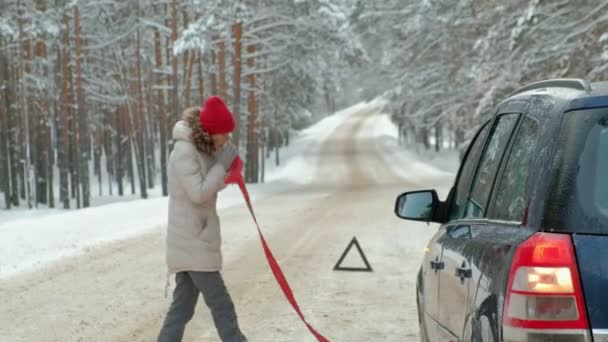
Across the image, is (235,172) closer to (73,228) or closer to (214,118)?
(214,118)

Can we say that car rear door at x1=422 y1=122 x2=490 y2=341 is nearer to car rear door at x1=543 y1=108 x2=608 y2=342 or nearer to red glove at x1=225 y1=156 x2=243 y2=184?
car rear door at x1=543 y1=108 x2=608 y2=342

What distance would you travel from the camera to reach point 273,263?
6.66 metres

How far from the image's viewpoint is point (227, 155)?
609 centimetres

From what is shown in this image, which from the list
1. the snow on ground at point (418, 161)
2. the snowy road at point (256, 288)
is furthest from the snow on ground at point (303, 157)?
the snowy road at point (256, 288)

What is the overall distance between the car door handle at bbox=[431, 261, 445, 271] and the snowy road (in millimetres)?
3331

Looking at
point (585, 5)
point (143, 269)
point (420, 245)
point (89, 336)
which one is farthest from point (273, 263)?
point (585, 5)

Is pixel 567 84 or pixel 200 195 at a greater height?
pixel 567 84

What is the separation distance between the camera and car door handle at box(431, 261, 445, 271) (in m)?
4.19

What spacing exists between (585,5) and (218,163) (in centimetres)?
1893

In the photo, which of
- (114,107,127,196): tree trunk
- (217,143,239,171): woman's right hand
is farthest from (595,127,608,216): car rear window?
(114,107,127,196): tree trunk

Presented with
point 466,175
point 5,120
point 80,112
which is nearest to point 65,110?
point 80,112

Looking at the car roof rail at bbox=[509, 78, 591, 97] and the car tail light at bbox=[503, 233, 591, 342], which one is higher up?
the car roof rail at bbox=[509, 78, 591, 97]

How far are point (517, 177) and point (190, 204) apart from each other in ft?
10.4

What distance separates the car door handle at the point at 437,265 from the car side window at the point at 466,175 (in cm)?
28
